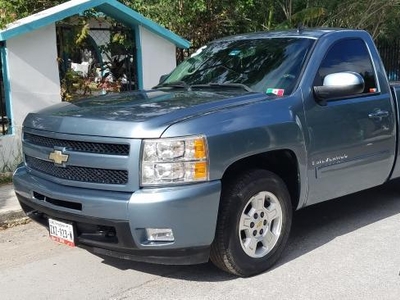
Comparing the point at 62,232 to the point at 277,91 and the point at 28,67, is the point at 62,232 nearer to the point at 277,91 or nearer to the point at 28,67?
the point at 277,91

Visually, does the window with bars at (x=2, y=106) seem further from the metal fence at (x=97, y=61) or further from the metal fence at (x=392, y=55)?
the metal fence at (x=392, y=55)

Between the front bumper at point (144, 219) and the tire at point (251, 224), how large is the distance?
0.59ft

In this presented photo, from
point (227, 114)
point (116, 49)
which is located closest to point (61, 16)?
point (116, 49)

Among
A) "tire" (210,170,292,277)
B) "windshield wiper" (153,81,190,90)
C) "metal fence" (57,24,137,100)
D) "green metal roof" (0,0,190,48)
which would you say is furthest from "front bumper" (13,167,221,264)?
"metal fence" (57,24,137,100)

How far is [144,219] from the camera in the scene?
3592 mm

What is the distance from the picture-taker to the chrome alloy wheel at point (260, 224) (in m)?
4.13

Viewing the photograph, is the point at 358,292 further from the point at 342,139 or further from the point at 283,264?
the point at 342,139

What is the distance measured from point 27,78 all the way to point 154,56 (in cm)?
251

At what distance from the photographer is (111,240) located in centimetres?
380

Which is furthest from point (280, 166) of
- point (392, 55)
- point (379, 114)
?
point (392, 55)

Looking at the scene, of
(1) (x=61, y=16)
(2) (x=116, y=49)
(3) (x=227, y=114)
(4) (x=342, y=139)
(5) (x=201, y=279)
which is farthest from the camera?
(2) (x=116, y=49)

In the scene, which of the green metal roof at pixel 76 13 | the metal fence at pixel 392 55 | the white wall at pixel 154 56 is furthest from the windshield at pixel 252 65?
the metal fence at pixel 392 55

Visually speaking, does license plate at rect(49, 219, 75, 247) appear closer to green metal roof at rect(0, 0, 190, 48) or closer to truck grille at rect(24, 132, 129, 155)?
truck grille at rect(24, 132, 129, 155)

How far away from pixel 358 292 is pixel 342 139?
4.57ft
